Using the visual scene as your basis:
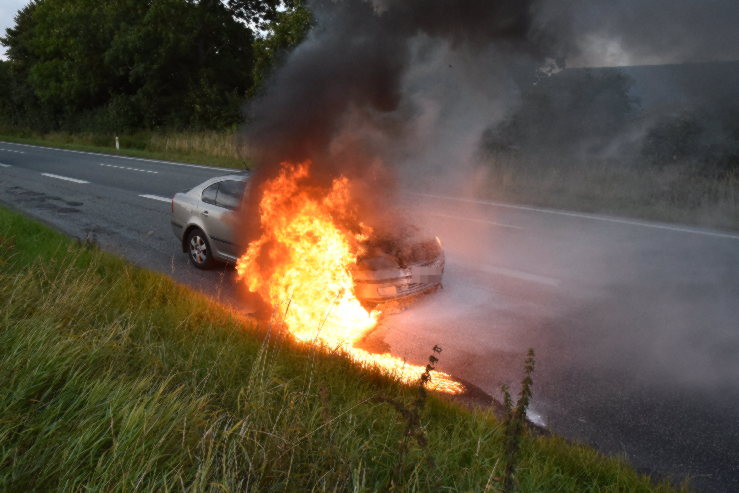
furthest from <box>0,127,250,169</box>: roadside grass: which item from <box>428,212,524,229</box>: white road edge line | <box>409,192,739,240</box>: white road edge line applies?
<box>428,212,524,229</box>: white road edge line

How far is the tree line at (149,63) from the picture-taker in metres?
29.2

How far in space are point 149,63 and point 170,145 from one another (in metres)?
7.15

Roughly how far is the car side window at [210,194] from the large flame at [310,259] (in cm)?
125

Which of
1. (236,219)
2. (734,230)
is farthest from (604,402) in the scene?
(734,230)

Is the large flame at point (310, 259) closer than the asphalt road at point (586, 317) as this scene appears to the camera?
No

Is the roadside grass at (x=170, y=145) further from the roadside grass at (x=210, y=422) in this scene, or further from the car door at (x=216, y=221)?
the roadside grass at (x=210, y=422)

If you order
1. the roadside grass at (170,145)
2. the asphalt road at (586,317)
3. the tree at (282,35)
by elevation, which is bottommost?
the asphalt road at (586,317)

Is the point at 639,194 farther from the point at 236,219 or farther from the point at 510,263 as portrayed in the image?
the point at 236,219

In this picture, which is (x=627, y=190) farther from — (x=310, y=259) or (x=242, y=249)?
(x=310, y=259)

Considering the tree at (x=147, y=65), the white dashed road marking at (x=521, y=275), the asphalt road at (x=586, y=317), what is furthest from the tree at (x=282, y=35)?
the white dashed road marking at (x=521, y=275)

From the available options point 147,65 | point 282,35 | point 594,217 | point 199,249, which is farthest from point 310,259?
point 147,65

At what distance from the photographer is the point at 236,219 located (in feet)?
20.9

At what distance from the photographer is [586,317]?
5.78 m

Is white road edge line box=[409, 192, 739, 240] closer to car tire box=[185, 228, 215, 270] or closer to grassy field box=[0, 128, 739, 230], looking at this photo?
grassy field box=[0, 128, 739, 230]
